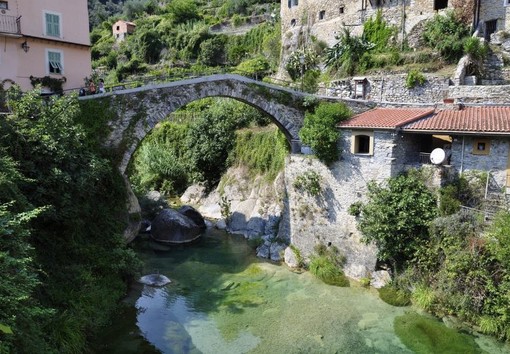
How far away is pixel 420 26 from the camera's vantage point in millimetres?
27906

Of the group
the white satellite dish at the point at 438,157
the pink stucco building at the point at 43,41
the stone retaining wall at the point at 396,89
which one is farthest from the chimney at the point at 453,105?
the pink stucco building at the point at 43,41

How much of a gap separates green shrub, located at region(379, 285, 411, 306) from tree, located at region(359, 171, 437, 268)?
1066 mm

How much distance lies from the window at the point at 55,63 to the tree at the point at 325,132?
42.1 ft

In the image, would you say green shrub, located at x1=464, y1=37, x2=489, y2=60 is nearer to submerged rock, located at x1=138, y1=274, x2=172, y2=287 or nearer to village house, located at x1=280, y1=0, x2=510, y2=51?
village house, located at x1=280, y1=0, x2=510, y2=51

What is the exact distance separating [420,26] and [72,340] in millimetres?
28598

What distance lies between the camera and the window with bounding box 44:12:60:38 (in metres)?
19.0

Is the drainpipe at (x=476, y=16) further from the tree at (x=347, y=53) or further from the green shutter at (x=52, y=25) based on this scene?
the green shutter at (x=52, y=25)

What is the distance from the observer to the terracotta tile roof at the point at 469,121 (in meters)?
15.4

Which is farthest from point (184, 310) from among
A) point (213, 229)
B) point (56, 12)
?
point (56, 12)

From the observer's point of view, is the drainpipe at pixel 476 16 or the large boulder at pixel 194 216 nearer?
the drainpipe at pixel 476 16

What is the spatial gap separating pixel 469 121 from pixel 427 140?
2570 millimetres

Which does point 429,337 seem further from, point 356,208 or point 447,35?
point 447,35

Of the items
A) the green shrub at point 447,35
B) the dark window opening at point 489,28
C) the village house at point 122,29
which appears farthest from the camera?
the village house at point 122,29

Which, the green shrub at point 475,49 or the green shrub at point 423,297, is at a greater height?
the green shrub at point 475,49
